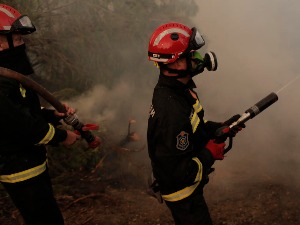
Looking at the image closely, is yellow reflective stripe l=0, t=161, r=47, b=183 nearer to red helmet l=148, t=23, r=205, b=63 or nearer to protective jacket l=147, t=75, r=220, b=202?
protective jacket l=147, t=75, r=220, b=202

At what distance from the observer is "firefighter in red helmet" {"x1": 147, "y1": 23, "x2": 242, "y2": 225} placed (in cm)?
232

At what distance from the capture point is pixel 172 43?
2.45 m

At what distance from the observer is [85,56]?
6.27 meters

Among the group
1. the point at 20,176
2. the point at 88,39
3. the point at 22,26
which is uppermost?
the point at 22,26

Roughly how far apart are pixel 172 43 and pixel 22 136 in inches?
54.9

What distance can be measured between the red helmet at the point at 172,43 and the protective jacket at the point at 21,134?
3.58ft

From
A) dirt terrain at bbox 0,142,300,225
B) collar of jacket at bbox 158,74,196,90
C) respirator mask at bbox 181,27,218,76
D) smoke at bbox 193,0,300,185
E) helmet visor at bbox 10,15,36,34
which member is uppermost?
helmet visor at bbox 10,15,36,34

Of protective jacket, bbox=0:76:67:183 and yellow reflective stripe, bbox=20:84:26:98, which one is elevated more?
yellow reflective stripe, bbox=20:84:26:98

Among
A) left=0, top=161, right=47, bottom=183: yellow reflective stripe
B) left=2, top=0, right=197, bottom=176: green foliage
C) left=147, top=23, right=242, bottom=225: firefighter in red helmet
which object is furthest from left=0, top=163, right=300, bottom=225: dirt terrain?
left=147, top=23, right=242, bottom=225: firefighter in red helmet

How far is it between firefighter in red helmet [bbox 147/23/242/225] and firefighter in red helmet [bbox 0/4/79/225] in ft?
3.17

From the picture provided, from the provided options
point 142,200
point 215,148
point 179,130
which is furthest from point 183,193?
point 142,200

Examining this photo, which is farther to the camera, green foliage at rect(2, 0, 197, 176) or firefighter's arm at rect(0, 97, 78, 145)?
green foliage at rect(2, 0, 197, 176)

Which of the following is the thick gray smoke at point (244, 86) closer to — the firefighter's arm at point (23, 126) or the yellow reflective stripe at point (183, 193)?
the yellow reflective stripe at point (183, 193)

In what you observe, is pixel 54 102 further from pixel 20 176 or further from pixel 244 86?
pixel 244 86
